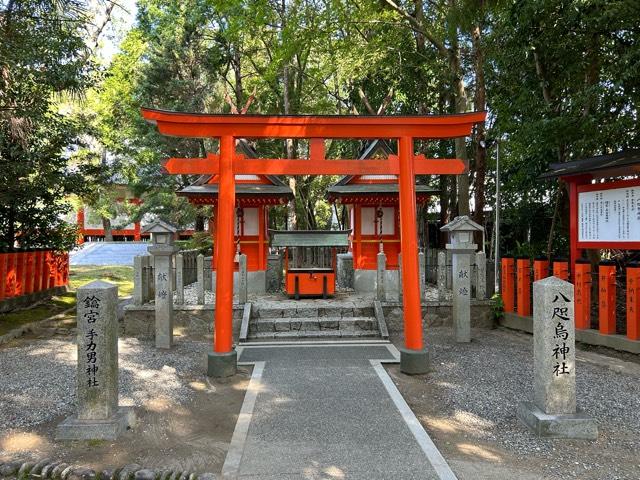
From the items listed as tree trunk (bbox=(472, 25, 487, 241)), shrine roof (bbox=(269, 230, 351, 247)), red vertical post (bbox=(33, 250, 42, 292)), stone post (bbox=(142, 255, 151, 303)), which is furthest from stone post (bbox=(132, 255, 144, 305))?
tree trunk (bbox=(472, 25, 487, 241))

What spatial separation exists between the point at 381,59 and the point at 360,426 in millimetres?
13675

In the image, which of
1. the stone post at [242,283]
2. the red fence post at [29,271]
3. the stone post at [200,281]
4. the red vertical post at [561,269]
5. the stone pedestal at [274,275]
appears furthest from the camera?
the stone pedestal at [274,275]

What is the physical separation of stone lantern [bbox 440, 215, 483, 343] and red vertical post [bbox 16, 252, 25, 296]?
1203 cm

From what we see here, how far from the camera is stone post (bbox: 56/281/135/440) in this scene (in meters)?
4.86

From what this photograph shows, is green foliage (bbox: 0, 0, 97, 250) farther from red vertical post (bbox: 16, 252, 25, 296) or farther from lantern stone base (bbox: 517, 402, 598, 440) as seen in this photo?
lantern stone base (bbox: 517, 402, 598, 440)

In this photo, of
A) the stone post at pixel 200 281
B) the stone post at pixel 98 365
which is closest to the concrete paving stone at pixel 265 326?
the stone post at pixel 200 281

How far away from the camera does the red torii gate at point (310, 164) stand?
23.5ft

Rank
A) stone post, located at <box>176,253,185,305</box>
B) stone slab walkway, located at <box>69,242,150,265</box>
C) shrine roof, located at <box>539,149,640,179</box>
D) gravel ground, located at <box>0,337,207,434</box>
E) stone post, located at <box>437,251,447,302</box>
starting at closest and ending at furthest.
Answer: gravel ground, located at <box>0,337,207,434</box>, shrine roof, located at <box>539,149,640,179</box>, stone post, located at <box>176,253,185,305</box>, stone post, located at <box>437,251,447,302</box>, stone slab walkway, located at <box>69,242,150,265</box>

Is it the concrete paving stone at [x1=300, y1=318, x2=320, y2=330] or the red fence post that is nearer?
the concrete paving stone at [x1=300, y1=318, x2=320, y2=330]

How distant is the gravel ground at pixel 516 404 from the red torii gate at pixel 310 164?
901 mm

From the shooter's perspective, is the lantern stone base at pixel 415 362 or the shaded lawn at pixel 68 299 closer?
the lantern stone base at pixel 415 362

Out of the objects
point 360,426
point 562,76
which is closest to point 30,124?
point 360,426

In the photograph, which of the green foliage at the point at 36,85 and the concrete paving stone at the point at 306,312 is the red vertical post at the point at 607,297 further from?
the green foliage at the point at 36,85

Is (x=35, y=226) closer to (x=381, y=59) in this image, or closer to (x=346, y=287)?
(x=346, y=287)
